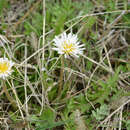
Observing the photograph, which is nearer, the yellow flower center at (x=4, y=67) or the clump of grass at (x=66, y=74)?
the yellow flower center at (x=4, y=67)

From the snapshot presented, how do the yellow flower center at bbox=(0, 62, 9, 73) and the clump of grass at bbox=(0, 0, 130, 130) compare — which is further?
the clump of grass at bbox=(0, 0, 130, 130)

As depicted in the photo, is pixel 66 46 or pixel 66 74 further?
pixel 66 74

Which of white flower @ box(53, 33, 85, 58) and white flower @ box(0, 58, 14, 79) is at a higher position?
white flower @ box(53, 33, 85, 58)

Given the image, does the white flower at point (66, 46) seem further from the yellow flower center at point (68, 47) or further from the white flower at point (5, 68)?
the white flower at point (5, 68)

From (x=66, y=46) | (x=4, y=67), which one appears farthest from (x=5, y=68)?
(x=66, y=46)

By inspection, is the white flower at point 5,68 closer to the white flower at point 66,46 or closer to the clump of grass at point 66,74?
the clump of grass at point 66,74

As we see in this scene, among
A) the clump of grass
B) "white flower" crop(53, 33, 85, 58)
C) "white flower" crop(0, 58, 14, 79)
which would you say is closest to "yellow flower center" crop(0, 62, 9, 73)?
"white flower" crop(0, 58, 14, 79)

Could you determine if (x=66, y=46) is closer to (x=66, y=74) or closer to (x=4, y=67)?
(x=66, y=74)

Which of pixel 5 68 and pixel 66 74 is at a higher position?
pixel 5 68

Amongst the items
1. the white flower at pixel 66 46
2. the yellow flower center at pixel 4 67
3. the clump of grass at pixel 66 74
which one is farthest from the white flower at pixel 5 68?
the white flower at pixel 66 46

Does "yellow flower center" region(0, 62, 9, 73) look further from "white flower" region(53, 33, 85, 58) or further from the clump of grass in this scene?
"white flower" region(53, 33, 85, 58)

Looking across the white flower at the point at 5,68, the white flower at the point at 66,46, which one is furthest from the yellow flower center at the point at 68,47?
the white flower at the point at 5,68

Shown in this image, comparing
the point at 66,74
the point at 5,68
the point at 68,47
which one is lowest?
the point at 66,74

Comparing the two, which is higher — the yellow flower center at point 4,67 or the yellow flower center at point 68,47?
the yellow flower center at point 68,47
